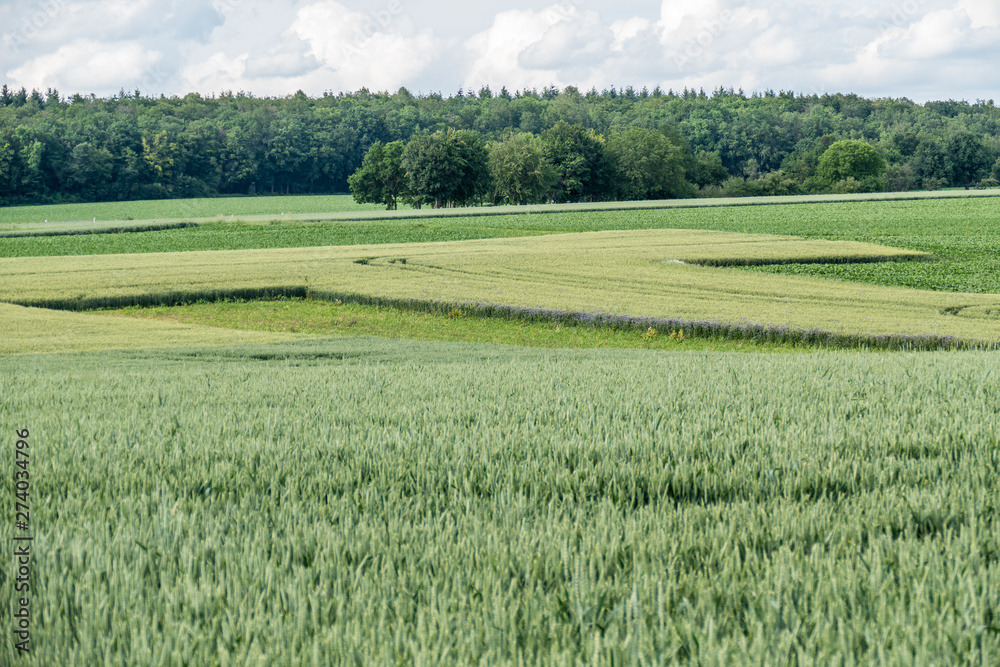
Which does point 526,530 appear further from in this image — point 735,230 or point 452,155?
point 452,155

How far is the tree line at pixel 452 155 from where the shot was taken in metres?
125

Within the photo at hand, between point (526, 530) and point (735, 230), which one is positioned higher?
point (735, 230)

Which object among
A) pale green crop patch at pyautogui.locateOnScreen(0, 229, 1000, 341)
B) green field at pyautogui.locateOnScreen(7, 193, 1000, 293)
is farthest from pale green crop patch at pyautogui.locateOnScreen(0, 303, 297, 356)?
green field at pyautogui.locateOnScreen(7, 193, 1000, 293)

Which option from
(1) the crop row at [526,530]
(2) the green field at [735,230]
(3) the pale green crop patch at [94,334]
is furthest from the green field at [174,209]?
(1) the crop row at [526,530]

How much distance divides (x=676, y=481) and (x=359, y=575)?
86.0 inches

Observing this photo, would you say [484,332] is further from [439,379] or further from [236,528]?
[236,528]

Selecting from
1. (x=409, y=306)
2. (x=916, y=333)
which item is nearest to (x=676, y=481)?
(x=916, y=333)

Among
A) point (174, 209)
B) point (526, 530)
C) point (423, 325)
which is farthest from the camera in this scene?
point (174, 209)

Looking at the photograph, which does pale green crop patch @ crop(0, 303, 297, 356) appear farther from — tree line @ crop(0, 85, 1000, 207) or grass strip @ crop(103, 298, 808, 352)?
tree line @ crop(0, 85, 1000, 207)

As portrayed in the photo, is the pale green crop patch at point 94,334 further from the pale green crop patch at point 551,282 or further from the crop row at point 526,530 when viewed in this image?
the crop row at point 526,530

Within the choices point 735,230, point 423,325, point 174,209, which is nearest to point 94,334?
point 423,325

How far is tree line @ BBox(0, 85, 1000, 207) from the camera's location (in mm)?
125312

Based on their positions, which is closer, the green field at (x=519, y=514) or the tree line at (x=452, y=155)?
the green field at (x=519, y=514)

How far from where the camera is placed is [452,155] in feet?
383
